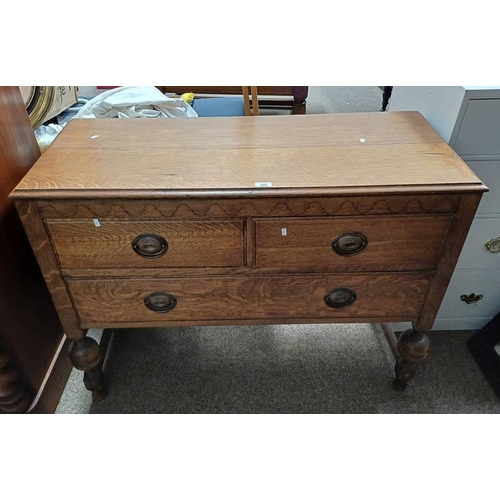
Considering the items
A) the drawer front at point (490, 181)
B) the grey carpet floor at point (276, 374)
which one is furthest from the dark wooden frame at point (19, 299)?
the drawer front at point (490, 181)

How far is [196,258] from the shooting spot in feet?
3.10

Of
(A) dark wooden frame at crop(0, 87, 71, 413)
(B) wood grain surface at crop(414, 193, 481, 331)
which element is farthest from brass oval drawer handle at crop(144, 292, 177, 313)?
(B) wood grain surface at crop(414, 193, 481, 331)

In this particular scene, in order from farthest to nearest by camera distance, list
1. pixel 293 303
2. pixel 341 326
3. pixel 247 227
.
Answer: pixel 341 326, pixel 293 303, pixel 247 227

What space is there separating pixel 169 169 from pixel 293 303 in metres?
0.43

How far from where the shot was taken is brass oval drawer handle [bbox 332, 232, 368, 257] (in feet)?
3.01

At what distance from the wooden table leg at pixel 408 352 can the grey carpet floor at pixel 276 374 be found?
61 millimetres

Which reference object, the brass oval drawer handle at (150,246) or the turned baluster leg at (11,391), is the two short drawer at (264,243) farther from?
the turned baluster leg at (11,391)

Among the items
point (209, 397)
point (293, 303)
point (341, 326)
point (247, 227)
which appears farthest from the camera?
point (341, 326)

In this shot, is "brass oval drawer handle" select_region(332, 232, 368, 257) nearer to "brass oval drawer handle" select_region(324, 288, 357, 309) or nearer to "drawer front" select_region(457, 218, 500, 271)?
"brass oval drawer handle" select_region(324, 288, 357, 309)

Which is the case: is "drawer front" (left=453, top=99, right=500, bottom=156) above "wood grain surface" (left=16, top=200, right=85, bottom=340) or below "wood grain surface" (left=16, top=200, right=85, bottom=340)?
above

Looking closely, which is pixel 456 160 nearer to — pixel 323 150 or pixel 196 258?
pixel 323 150

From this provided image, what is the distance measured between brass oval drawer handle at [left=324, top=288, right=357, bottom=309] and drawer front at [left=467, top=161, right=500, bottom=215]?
48cm

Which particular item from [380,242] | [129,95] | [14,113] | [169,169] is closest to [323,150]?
[380,242]

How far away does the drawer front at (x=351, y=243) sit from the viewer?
0.90m
